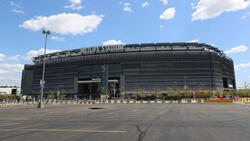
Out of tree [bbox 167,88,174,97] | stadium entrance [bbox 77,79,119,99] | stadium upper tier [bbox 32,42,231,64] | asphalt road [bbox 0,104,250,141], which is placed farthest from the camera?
stadium entrance [bbox 77,79,119,99]

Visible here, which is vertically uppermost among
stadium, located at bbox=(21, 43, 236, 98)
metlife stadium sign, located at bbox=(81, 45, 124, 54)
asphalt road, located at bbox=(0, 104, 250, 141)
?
metlife stadium sign, located at bbox=(81, 45, 124, 54)

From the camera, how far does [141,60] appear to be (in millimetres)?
119938

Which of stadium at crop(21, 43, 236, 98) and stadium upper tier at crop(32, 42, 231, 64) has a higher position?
stadium upper tier at crop(32, 42, 231, 64)

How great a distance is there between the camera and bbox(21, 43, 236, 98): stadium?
381ft

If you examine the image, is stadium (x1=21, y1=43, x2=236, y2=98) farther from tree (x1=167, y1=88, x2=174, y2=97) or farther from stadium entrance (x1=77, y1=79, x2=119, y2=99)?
tree (x1=167, y1=88, x2=174, y2=97)

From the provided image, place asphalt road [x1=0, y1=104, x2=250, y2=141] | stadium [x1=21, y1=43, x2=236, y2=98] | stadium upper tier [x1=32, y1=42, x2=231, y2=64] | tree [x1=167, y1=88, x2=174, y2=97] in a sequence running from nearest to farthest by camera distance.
Answer: asphalt road [x1=0, y1=104, x2=250, y2=141] → tree [x1=167, y1=88, x2=174, y2=97] → stadium [x1=21, y1=43, x2=236, y2=98] → stadium upper tier [x1=32, y1=42, x2=231, y2=64]

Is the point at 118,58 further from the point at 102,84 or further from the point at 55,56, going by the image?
the point at 55,56

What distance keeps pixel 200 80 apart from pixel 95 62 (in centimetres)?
7804

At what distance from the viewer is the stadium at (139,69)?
116 m

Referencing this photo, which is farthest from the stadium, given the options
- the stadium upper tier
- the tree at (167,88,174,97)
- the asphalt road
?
the asphalt road

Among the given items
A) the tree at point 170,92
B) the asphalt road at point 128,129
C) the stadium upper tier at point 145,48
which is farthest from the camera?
the stadium upper tier at point 145,48

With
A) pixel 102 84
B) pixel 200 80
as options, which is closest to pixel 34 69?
pixel 102 84

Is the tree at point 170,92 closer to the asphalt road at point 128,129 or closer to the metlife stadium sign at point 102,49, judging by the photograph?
the metlife stadium sign at point 102,49

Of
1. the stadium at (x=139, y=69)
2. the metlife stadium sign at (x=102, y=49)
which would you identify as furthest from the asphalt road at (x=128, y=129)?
the metlife stadium sign at (x=102, y=49)
